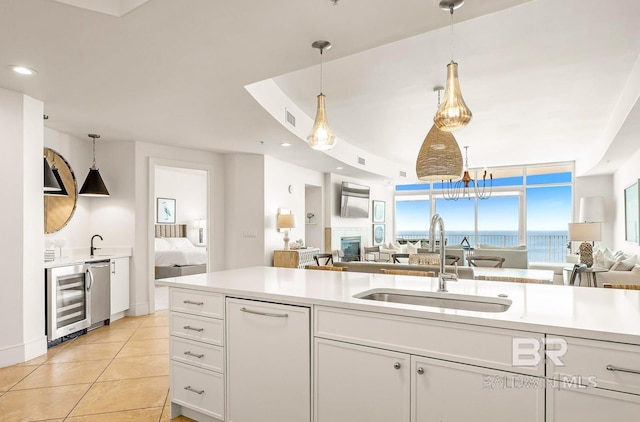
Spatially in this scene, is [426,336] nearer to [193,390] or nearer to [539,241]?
[193,390]

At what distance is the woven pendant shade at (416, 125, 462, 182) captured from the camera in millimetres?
3459

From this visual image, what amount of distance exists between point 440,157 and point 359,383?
2314 mm

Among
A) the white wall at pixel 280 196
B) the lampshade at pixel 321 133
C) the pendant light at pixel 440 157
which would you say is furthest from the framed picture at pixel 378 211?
the lampshade at pixel 321 133

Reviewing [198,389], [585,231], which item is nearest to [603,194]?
[585,231]

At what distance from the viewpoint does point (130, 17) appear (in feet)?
7.14

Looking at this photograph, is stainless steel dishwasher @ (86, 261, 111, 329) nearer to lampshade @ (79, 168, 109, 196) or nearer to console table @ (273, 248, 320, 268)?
lampshade @ (79, 168, 109, 196)

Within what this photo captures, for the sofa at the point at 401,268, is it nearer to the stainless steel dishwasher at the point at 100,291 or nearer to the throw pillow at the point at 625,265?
the throw pillow at the point at 625,265

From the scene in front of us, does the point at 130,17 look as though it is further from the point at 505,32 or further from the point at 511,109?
the point at 511,109

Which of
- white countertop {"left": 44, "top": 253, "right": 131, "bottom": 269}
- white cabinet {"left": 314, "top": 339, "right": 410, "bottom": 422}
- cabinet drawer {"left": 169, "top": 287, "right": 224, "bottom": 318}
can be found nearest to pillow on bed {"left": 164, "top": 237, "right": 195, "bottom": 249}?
white countertop {"left": 44, "top": 253, "right": 131, "bottom": 269}

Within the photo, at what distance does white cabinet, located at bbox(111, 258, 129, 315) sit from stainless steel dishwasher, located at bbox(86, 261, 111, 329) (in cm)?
9

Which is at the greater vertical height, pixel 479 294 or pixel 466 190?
pixel 466 190

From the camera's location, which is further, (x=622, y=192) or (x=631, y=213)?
(x=622, y=192)

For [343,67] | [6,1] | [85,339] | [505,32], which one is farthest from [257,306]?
[85,339]

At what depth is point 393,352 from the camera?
1.67 meters
